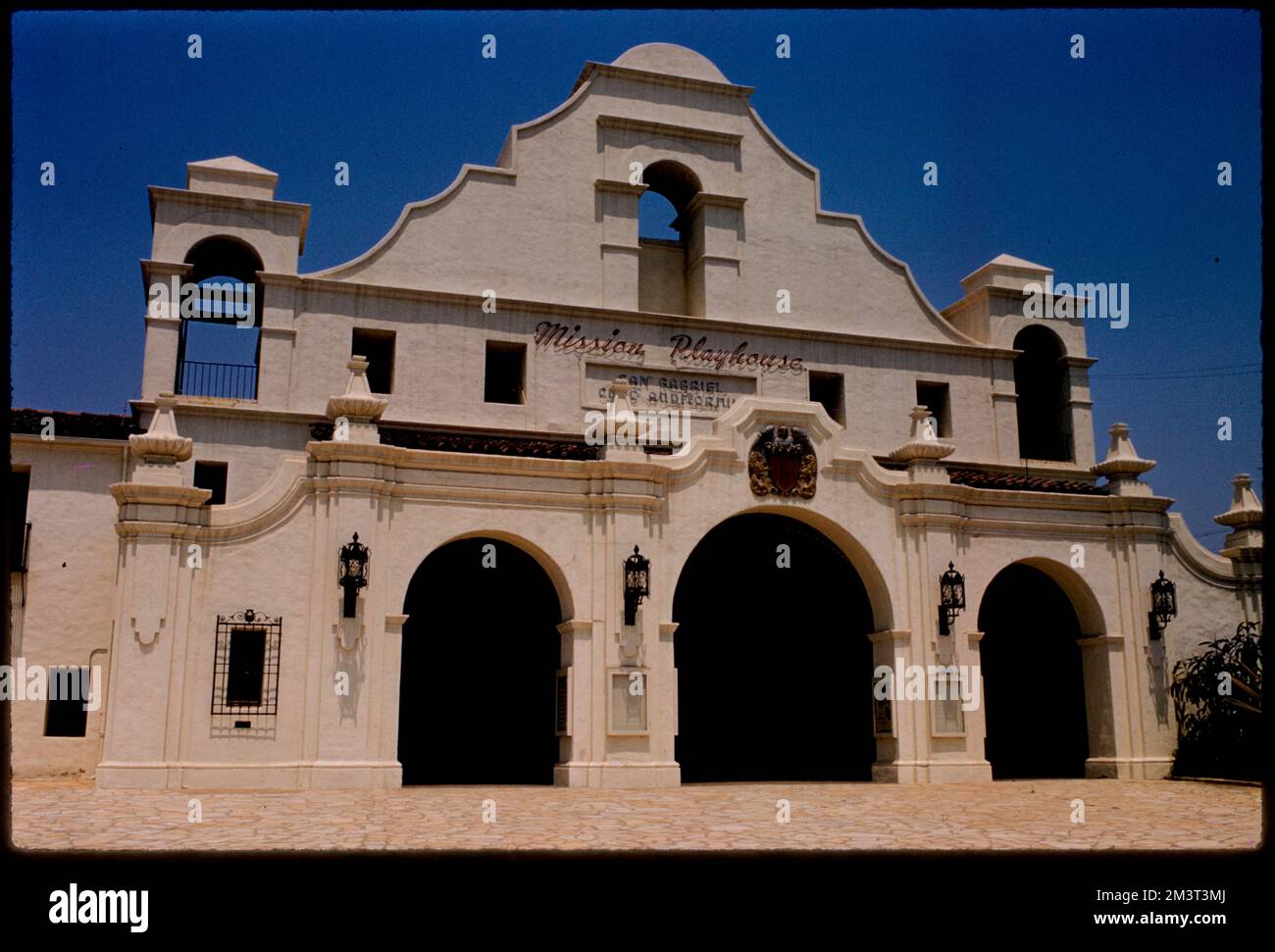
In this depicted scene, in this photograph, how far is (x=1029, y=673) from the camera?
84.7 feet

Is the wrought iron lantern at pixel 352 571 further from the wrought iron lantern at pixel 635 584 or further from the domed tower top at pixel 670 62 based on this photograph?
the domed tower top at pixel 670 62

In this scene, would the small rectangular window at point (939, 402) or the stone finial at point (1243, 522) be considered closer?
the stone finial at point (1243, 522)

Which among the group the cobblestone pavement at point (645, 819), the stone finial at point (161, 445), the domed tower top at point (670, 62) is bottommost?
the cobblestone pavement at point (645, 819)

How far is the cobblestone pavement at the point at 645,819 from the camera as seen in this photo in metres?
12.4

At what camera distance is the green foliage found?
2275cm

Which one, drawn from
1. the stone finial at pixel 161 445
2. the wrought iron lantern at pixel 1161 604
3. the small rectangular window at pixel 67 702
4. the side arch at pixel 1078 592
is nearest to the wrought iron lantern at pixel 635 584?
the side arch at pixel 1078 592

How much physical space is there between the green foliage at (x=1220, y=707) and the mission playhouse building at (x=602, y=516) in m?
0.45

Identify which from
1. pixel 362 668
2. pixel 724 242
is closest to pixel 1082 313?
pixel 724 242

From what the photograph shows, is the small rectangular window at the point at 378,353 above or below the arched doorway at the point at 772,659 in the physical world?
above

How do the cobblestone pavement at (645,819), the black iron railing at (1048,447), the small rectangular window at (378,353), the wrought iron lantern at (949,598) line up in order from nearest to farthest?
the cobblestone pavement at (645,819) → the wrought iron lantern at (949,598) → the small rectangular window at (378,353) → the black iron railing at (1048,447)

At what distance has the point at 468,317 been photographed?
2736 cm

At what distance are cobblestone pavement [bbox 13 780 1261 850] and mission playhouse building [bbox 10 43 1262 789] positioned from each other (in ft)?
6.38

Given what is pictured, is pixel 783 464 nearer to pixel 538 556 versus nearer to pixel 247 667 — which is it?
pixel 538 556
